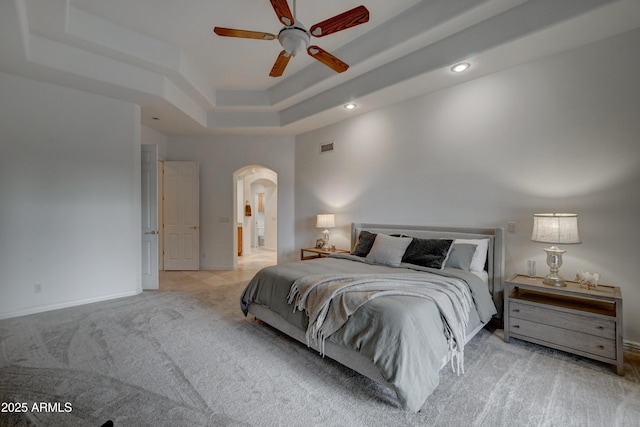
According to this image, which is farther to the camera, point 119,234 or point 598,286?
point 119,234

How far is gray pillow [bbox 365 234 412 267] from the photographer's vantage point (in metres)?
3.23

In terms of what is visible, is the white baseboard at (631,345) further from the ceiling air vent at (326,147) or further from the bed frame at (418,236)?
A: the ceiling air vent at (326,147)

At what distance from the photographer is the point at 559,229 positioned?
2.44 meters

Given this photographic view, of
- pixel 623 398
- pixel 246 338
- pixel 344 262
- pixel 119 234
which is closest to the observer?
pixel 623 398

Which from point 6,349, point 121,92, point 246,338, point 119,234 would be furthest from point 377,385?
point 121,92

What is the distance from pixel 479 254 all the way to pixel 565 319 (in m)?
0.91

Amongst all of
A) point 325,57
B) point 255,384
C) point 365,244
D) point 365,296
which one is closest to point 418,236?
point 365,244

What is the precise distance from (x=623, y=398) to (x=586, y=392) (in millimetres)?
198

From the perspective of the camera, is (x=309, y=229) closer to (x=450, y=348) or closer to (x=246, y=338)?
(x=246, y=338)

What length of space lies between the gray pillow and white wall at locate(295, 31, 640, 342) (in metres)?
0.70

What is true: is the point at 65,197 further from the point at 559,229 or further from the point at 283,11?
the point at 559,229

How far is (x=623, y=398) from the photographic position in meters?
1.88

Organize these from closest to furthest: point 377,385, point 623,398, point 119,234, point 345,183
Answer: point 623,398, point 377,385, point 119,234, point 345,183

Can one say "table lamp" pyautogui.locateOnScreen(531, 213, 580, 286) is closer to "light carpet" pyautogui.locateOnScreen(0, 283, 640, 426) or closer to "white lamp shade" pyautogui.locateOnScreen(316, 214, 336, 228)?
"light carpet" pyautogui.locateOnScreen(0, 283, 640, 426)
